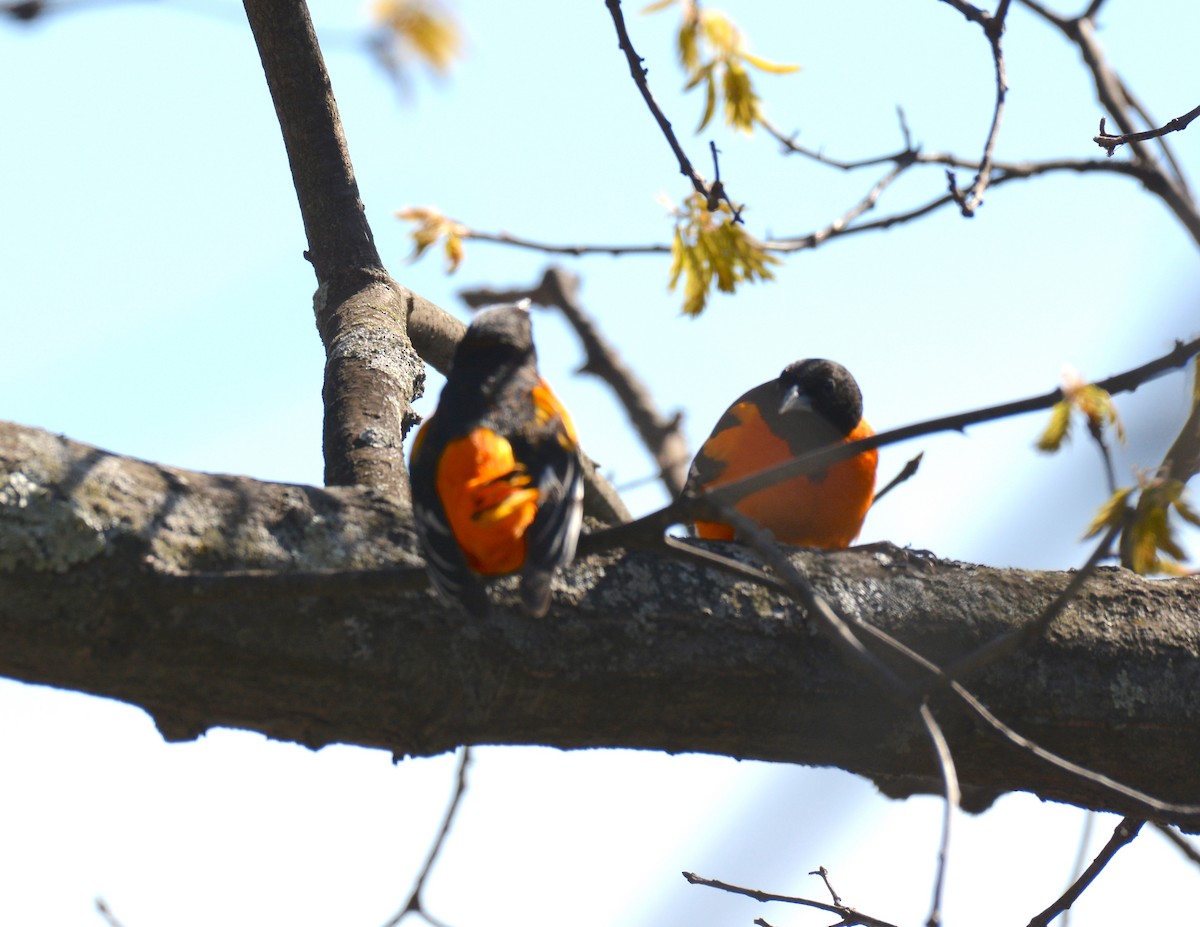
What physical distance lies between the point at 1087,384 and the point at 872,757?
3.89 feet

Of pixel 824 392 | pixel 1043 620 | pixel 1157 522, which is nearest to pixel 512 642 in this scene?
pixel 1043 620

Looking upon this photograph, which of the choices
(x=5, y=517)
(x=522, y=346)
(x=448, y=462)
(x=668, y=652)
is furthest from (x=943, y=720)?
(x=5, y=517)

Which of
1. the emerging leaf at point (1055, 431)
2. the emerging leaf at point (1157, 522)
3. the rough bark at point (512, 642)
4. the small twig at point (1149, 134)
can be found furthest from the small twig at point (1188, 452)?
the small twig at point (1149, 134)

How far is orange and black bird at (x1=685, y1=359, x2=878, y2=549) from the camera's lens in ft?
15.5

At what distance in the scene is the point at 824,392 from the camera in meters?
5.37

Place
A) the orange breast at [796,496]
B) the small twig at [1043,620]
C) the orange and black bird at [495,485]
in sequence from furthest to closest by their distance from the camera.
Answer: the orange breast at [796,496]
the orange and black bird at [495,485]
the small twig at [1043,620]

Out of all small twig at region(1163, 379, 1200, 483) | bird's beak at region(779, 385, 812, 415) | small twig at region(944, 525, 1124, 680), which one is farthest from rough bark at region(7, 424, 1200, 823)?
bird's beak at region(779, 385, 812, 415)

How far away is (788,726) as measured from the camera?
2.65 m

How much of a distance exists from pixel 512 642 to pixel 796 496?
2.41 metres

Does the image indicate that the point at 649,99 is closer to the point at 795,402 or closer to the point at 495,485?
the point at 495,485

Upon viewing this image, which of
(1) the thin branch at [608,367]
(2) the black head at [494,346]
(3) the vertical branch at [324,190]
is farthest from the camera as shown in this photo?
(1) the thin branch at [608,367]

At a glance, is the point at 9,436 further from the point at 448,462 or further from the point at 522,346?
the point at 522,346

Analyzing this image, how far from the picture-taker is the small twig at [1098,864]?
115 inches

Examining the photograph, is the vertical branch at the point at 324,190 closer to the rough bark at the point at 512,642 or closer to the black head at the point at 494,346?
the black head at the point at 494,346
